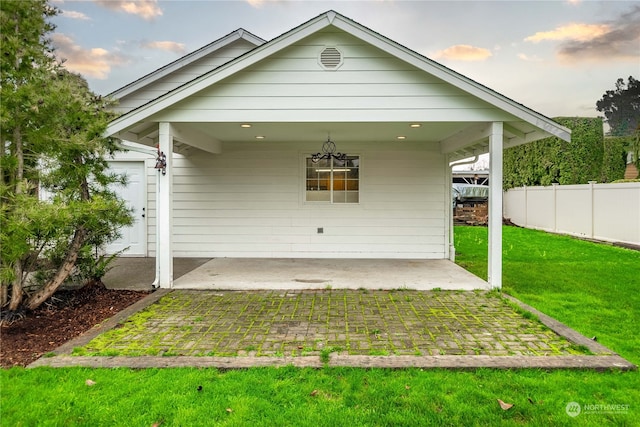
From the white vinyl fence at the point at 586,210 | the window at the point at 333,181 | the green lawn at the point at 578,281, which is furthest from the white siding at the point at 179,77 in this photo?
the white vinyl fence at the point at 586,210

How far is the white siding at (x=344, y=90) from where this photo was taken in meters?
5.77

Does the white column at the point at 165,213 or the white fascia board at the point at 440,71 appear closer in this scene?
the white fascia board at the point at 440,71

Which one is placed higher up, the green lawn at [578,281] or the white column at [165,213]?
the white column at [165,213]

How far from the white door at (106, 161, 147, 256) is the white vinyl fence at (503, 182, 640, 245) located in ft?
43.2

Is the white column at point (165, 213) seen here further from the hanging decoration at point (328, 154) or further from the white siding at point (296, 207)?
the hanging decoration at point (328, 154)

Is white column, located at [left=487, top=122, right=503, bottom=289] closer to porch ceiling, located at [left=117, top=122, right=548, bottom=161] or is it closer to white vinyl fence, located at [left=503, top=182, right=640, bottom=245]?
porch ceiling, located at [left=117, top=122, right=548, bottom=161]

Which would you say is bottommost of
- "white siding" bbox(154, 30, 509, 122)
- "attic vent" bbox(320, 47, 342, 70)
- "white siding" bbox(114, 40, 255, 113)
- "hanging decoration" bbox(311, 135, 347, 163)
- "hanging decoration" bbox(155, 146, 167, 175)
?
"hanging decoration" bbox(155, 146, 167, 175)

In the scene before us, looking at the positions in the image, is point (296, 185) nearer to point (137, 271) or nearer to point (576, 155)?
point (137, 271)

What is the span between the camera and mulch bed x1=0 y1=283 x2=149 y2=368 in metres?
3.68

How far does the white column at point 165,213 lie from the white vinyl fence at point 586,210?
11.9 metres

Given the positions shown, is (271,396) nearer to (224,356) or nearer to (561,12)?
(224,356)

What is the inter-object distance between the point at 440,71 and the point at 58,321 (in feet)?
20.5

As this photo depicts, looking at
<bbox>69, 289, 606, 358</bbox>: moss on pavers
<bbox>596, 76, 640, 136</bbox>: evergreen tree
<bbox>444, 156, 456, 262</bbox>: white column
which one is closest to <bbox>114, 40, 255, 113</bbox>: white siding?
<bbox>69, 289, 606, 358</bbox>: moss on pavers

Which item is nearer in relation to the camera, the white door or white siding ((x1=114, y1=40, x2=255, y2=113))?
white siding ((x1=114, y1=40, x2=255, y2=113))
